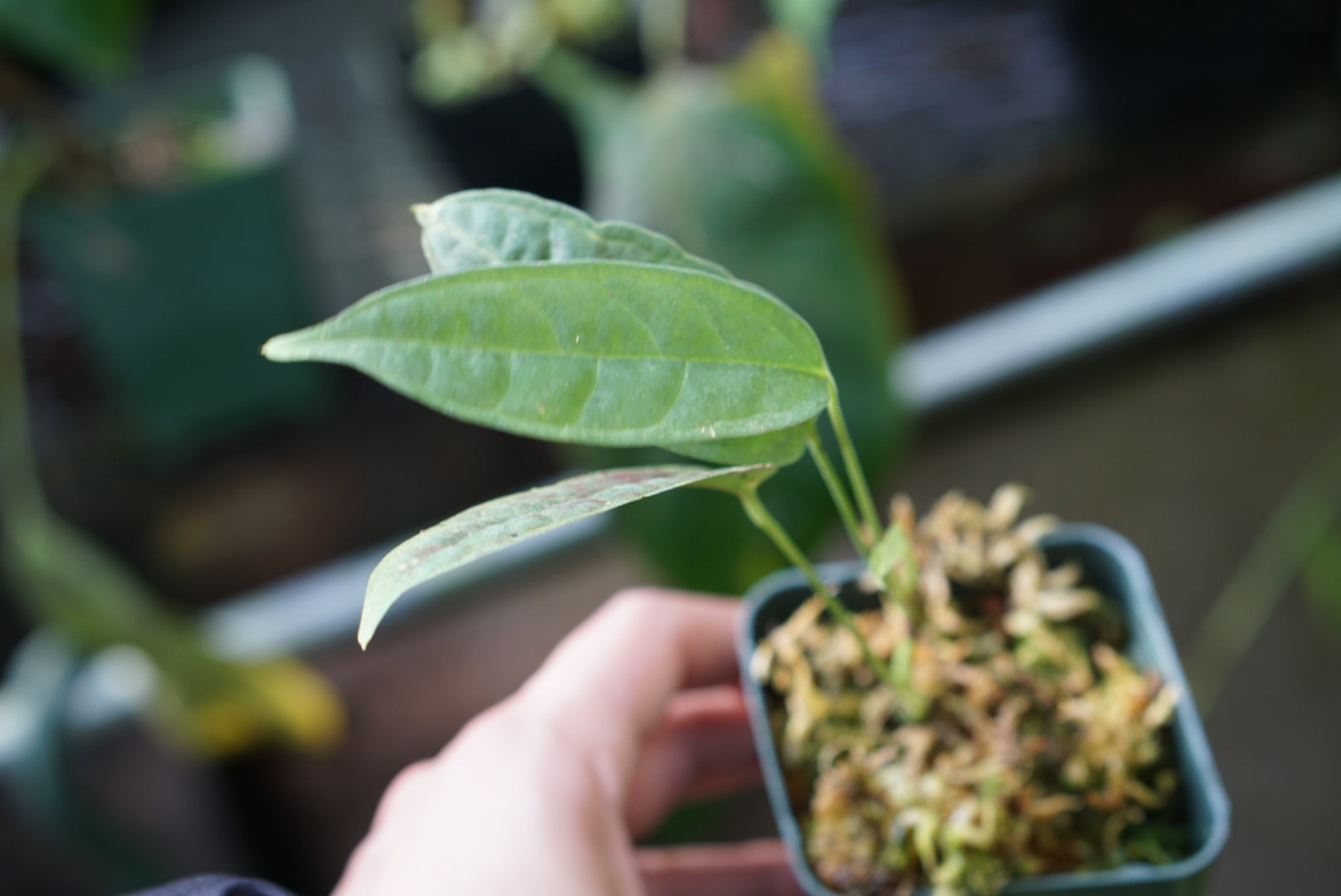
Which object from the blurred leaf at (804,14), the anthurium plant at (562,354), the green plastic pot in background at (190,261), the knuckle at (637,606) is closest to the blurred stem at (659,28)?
the blurred leaf at (804,14)

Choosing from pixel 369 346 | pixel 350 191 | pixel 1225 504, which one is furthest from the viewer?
pixel 350 191

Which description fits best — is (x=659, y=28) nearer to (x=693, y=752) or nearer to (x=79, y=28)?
(x=79, y=28)

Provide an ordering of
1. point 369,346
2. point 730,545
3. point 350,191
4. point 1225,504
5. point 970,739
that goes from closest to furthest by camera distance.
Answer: point 369,346, point 970,739, point 730,545, point 1225,504, point 350,191

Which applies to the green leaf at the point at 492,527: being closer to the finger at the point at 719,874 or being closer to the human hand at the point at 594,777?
the human hand at the point at 594,777

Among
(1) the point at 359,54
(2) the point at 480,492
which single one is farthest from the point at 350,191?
(2) the point at 480,492

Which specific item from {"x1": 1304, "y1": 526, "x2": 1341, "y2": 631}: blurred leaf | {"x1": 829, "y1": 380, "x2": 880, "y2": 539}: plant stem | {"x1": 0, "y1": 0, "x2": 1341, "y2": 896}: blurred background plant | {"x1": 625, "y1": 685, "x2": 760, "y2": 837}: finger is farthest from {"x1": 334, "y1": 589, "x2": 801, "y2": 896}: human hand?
{"x1": 1304, "y1": 526, "x2": 1341, "y2": 631}: blurred leaf

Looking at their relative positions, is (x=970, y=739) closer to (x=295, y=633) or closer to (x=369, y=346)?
(x=369, y=346)

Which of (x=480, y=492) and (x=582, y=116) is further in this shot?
(x=480, y=492)
